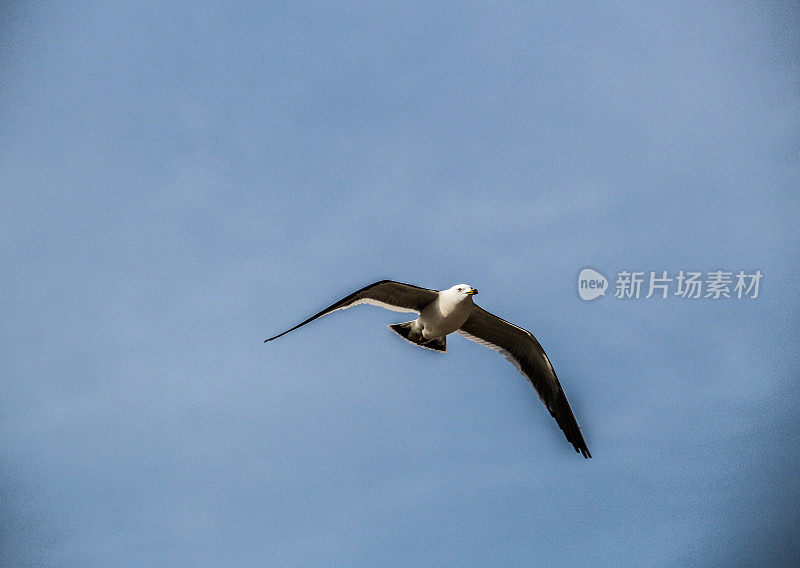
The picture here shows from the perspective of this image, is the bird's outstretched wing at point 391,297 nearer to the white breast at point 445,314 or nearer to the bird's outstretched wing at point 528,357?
the white breast at point 445,314

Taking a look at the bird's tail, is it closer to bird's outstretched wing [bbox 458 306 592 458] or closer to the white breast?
the white breast

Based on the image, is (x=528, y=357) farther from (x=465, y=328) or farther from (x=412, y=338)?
(x=412, y=338)

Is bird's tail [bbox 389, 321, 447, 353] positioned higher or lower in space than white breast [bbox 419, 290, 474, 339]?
lower

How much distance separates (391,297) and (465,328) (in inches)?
55.2

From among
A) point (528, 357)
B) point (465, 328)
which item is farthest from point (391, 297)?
point (528, 357)

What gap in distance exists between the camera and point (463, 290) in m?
9.05

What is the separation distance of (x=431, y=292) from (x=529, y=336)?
1631 millimetres

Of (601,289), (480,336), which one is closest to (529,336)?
(480,336)

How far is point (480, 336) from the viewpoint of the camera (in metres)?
10.4

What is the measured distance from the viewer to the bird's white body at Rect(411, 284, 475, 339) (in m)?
9.11

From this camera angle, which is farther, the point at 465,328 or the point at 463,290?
the point at 465,328

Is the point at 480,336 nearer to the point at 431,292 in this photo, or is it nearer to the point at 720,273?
the point at 431,292

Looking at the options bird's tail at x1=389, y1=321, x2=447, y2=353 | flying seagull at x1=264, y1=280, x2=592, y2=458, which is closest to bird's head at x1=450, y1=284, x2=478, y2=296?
flying seagull at x1=264, y1=280, x2=592, y2=458

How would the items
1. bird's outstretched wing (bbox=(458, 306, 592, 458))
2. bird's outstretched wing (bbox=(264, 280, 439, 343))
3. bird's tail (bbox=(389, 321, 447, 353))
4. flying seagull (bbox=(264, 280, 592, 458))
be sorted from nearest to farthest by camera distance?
bird's outstretched wing (bbox=(264, 280, 439, 343)), flying seagull (bbox=(264, 280, 592, 458)), bird's tail (bbox=(389, 321, 447, 353)), bird's outstretched wing (bbox=(458, 306, 592, 458))
